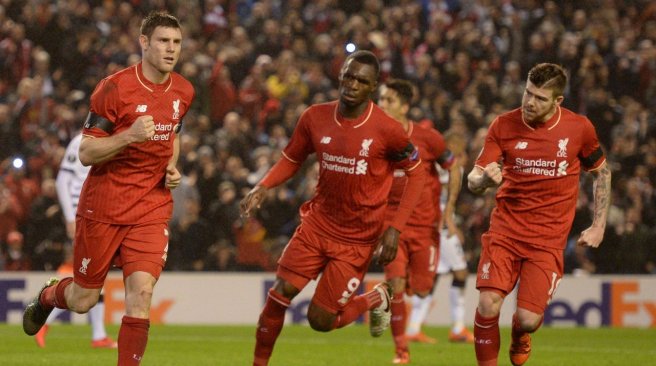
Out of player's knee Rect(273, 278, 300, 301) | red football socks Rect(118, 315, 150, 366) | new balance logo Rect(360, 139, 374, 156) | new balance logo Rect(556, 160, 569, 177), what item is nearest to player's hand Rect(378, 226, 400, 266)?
new balance logo Rect(360, 139, 374, 156)

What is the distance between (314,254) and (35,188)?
34.5 feet

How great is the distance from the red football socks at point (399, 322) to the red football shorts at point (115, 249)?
4103 mm

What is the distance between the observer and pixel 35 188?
63.1 feet

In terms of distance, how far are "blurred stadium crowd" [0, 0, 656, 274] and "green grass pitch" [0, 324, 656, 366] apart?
1.74 metres

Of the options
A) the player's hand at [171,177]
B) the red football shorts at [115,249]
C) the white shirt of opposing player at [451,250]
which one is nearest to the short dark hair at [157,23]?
the player's hand at [171,177]

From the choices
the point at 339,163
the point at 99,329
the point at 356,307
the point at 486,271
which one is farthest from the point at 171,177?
the point at 99,329

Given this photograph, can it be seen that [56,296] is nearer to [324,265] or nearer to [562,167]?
[324,265]

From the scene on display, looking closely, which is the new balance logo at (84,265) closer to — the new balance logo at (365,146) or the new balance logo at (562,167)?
the new balance logo at (365,146)

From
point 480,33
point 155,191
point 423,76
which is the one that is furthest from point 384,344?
point 480,33

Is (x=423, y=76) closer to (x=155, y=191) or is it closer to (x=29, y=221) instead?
(x=29, y=221)

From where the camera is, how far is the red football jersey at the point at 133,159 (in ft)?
28.6

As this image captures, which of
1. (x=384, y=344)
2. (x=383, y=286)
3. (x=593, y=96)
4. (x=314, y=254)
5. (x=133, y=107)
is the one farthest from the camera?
(x=593, y=96)

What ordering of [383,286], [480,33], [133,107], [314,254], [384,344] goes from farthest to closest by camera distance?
[480,33], [384,344], [383,286], [314,254], [133,107]

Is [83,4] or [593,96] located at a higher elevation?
[83,4]
